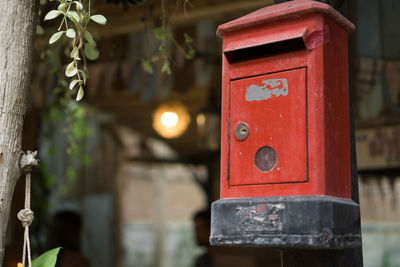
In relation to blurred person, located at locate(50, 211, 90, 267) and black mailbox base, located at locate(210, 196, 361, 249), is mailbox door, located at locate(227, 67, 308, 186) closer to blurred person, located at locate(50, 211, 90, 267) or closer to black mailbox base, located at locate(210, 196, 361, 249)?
black mailbox base, located at locate(210, 196, 361, 249)

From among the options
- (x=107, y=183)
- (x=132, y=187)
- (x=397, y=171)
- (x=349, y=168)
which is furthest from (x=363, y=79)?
(x=132, y=187)

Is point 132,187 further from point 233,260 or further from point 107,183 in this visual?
point 233,260

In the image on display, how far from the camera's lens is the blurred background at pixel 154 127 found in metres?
3.71

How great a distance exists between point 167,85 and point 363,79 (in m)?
1.91

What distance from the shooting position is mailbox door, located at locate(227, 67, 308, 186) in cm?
Result: 168

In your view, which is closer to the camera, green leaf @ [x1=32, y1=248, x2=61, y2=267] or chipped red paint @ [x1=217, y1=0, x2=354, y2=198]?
chipped red paint @ [x1=217, y1=0, x2=354, y2=198]

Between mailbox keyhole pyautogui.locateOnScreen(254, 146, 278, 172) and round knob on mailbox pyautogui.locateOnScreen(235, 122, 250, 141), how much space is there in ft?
0.26

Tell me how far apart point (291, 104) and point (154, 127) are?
6707 mm

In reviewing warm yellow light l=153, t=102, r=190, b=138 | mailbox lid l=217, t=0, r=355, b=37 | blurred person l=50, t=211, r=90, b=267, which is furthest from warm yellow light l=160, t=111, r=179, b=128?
mailbox lid l=217, t=0, r=355, b=37

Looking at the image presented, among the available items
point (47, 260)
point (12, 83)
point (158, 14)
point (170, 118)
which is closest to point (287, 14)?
point (12, 83)

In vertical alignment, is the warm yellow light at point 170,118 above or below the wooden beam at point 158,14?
below

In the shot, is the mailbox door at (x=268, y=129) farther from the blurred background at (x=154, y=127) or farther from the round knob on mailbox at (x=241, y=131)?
the blurred background at (x=154, y=127)

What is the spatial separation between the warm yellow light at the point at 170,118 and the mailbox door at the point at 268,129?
541 centimetres

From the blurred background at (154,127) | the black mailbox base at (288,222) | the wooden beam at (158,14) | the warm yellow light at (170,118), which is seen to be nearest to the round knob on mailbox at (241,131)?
the black mailbox base at (288,222)
